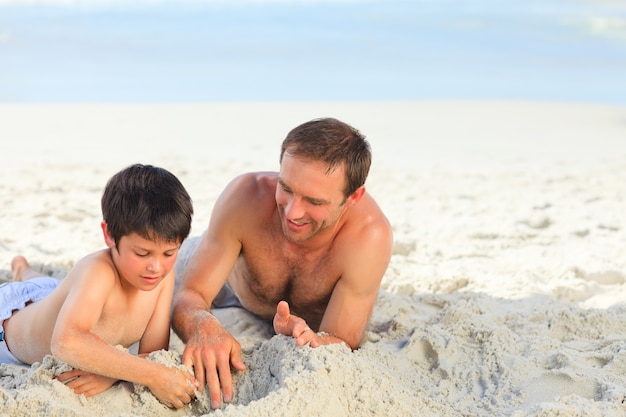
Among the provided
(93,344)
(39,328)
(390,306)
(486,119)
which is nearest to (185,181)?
(390,306)

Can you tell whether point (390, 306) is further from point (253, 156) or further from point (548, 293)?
point (253, 156)

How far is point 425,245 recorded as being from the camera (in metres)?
5.26

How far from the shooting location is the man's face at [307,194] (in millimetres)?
3047

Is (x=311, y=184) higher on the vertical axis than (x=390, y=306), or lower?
higher

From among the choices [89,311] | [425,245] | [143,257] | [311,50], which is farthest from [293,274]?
[311,50]

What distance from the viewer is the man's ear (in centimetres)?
325

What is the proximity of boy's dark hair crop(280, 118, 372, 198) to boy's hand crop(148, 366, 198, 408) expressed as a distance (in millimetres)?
941

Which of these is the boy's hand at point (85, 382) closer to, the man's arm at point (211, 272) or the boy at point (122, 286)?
the boy at point (122, 286)

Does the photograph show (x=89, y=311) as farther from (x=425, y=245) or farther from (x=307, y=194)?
(x=425, y=245)

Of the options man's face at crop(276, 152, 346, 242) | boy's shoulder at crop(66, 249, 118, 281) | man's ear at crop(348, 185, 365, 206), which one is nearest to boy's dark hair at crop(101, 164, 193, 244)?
boy's shoulder at crop(66, 249, 118, 281)

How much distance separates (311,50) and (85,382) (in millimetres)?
14822

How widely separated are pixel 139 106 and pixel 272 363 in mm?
8683

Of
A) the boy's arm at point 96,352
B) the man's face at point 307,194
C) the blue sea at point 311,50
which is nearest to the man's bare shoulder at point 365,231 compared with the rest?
the man's face at point 307,194

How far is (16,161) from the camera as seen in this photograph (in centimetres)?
734
